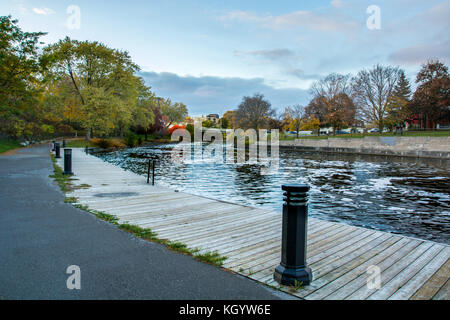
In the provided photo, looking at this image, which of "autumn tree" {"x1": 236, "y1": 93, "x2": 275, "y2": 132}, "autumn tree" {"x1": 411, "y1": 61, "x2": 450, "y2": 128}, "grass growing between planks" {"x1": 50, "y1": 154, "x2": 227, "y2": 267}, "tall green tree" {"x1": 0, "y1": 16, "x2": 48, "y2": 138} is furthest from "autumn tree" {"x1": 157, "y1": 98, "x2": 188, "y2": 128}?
"grass growing between planks" {"x1": 50, "y1": 154, "x2": 227, "y2": 267}

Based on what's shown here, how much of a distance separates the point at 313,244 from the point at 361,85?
167 feet

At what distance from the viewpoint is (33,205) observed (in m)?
7.30

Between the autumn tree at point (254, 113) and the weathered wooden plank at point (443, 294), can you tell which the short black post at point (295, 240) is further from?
the autumn tree at point (254, 113)

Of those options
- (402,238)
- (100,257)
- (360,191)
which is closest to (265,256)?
(100,257)

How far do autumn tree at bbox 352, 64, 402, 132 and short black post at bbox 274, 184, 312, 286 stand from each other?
163ft

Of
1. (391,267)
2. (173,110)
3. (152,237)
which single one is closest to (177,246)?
(152,237)

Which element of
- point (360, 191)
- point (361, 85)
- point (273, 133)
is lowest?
point (360, 191)

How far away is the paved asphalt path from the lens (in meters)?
3.18

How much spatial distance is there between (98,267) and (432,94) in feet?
189

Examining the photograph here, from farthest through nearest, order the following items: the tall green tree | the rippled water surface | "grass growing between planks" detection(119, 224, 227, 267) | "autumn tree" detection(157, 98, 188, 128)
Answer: "autumn tree" detection(157, 98, 188, 128), the tall green tree, the rippled water surface, "grass growing between planks" detection(119, 224, 227, 267)

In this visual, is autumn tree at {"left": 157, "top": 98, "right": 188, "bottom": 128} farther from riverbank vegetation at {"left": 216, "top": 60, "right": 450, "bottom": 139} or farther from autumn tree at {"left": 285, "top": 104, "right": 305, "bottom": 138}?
riverbank vegetation at {"left": 216, "top": 60, "right": 450, "bottom": 139}

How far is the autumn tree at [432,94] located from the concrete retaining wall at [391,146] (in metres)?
19.8
